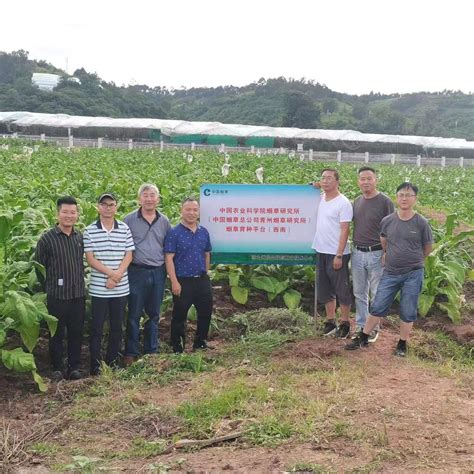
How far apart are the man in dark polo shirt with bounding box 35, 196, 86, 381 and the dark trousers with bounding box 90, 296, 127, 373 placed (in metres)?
Answer: 0.14

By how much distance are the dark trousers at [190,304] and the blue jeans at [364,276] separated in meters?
1.49

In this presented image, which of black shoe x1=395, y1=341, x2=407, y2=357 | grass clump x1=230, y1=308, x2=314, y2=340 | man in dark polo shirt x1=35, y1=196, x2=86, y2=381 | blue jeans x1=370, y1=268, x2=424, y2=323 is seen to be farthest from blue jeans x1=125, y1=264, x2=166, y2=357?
black shoe x1=395, y1=341, x2=407, y2=357

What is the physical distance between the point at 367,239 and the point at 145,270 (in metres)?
2.17

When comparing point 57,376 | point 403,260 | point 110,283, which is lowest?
point 57,376

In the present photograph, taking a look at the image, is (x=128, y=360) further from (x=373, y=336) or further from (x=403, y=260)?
(x=403, y=260)

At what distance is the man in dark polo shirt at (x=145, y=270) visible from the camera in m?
6.24

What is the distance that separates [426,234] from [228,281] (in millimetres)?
3072

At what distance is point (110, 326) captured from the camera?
6.13m

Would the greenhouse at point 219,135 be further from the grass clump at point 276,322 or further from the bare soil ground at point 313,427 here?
the bare soil ground at point 313,427

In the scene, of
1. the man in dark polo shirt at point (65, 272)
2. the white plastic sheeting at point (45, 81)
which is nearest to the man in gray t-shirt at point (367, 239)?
the man in dark polo shirt at point (65, 272)

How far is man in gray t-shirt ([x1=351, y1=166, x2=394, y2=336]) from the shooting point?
21.2ft

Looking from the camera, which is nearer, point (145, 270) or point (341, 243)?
point (145, 270)

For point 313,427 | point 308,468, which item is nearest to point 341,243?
point 313,427

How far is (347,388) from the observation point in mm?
5148
